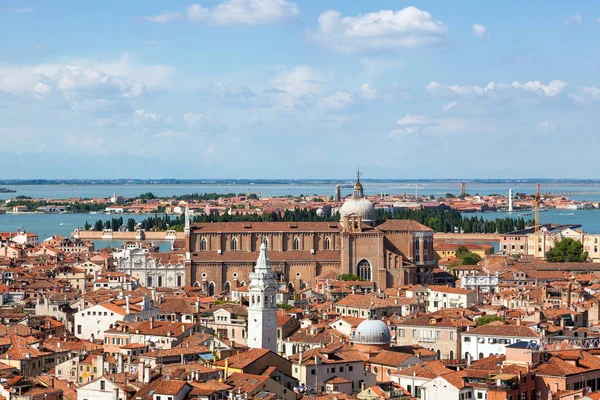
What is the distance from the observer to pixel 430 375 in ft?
59.1

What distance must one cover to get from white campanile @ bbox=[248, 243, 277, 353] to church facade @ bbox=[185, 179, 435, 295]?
17.9 metres

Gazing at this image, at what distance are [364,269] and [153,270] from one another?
6.22m

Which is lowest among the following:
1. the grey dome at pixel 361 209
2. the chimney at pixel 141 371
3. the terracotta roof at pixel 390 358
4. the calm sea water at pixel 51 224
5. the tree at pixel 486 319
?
the calm sea water at pixel 51 224

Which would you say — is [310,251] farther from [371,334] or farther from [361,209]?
[371,334]

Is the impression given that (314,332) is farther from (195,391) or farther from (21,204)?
(21,204)

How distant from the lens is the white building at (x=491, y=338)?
69.5 ft

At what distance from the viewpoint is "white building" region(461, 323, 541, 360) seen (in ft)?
69.5

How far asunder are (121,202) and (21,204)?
1014 cm

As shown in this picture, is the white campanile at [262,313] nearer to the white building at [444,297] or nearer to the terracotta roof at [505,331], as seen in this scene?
the terracotta roof at [505,331]

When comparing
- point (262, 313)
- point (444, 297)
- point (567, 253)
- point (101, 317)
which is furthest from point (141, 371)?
point (567, 253)

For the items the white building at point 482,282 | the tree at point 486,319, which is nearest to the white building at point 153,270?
the white building at point 482,282

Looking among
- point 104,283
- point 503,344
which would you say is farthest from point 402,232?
point 503,344

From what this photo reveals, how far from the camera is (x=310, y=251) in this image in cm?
4100

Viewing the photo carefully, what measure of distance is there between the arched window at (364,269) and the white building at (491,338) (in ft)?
57.1
